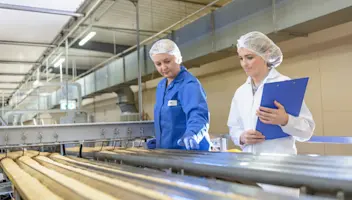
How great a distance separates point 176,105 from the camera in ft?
6.02

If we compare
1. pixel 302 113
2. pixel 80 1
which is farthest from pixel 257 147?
pixel 80 1

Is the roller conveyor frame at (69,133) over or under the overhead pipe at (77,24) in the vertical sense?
under

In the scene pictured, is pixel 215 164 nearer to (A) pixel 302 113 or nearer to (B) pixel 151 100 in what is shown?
(A) pixel 302 113

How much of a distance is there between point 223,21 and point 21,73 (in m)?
8.42

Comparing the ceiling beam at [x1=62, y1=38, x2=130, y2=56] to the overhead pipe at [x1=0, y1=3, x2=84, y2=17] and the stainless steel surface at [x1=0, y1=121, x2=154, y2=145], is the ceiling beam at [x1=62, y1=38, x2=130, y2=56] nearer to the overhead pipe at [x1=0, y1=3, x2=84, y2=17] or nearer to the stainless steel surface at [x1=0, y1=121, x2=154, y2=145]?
the overhead pipe at [x1=0, y1=3, x2=84, y2=17]

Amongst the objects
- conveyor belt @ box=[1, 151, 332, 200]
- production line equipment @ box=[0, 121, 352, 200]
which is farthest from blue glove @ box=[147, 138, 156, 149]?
conveyor belt @ box=[1, 151, 332, 200]

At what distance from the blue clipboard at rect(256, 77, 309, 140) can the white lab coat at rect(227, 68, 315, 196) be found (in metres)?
0.04

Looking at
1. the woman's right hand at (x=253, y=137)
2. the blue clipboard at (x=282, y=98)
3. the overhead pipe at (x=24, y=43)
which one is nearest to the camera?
the blue clipboard at (x=282, y=98)

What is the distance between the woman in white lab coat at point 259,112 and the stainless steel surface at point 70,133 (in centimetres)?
75

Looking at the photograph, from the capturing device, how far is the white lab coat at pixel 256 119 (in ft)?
4.43

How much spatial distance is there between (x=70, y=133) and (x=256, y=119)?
1.13 meters

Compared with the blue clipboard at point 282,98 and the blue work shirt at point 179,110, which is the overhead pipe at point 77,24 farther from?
the blue clipboard at point 282,98

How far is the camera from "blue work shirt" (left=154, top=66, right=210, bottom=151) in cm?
170

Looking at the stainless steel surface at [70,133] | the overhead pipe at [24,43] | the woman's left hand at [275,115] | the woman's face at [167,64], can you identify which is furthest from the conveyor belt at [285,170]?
the overhead pipe at [24,43]
